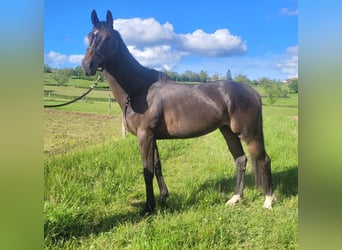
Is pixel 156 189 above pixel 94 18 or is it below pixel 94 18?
below

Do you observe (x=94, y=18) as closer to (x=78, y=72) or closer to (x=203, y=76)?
(x=78, y=72)

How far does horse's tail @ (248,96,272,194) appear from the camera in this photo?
3178mm

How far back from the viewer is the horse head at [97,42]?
2.70m

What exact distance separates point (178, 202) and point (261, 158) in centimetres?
99

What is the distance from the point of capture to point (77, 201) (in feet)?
9.41

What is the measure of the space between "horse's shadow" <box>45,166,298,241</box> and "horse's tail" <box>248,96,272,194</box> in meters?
0.18

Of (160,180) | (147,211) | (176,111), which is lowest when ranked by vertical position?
(147,211)

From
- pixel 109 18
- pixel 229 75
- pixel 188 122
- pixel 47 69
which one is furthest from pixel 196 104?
pixel 47 69

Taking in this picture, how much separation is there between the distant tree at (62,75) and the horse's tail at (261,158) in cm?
196

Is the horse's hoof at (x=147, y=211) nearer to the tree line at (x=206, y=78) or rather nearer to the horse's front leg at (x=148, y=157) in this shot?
the horse's front leg at (x=148, y=157)

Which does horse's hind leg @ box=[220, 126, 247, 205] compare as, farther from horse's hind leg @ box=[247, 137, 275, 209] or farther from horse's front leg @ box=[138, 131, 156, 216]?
horse's front leg @ box=[138, 131, 156, 216]

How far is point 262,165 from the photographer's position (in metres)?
3.21
